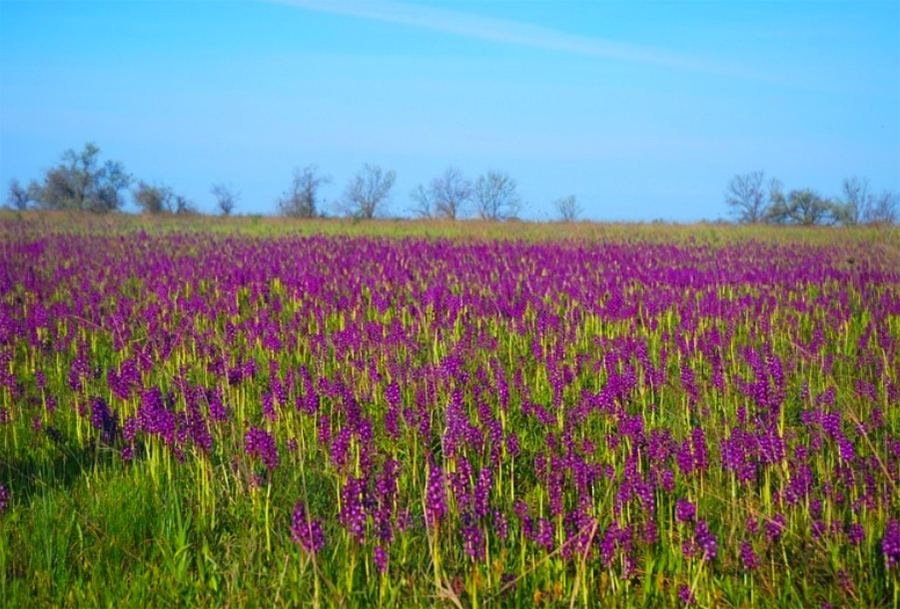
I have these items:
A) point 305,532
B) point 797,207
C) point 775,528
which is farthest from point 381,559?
point 797,207

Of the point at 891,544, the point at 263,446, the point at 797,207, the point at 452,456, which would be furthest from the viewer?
the point at 797,207

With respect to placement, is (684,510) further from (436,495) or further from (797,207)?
(797,207)

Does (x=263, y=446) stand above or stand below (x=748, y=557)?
above

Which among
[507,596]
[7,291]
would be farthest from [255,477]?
[7,291]

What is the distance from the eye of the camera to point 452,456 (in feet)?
12.8

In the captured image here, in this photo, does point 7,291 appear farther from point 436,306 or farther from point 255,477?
point 255,477

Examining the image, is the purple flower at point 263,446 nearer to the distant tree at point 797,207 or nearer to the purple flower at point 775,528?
the purple flower at point 775,528

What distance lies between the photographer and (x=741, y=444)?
13.2 feet

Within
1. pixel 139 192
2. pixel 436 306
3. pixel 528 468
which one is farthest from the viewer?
pixel 139 192

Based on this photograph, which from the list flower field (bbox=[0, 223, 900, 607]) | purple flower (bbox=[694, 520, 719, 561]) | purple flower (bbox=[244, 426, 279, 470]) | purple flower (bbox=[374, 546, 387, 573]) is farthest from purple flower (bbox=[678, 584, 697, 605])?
purple flower (bbox=[244, 426, 279, 470])

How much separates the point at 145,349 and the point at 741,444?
4670mm

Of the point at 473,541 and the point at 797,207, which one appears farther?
the point at 797,207

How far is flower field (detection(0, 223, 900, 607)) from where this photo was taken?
3193mm

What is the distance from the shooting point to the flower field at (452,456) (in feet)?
10.5
